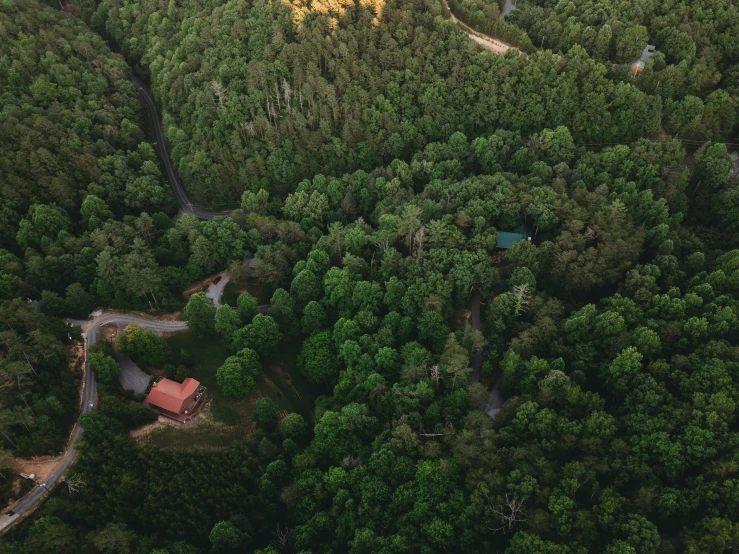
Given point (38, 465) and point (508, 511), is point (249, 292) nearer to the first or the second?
point (38, 465)

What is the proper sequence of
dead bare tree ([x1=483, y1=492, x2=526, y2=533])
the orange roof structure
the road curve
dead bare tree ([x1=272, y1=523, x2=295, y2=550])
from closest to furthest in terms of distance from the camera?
dead bare tree ([x1=483, y1=492, x2=526, y2=533])
dead bare tree ([x1=272, y1=523, x2=295, y2=550])
the orange roof structure
the road curve

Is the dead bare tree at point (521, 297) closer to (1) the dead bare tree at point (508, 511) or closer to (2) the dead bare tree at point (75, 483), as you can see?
(1) the dead bare tree at point (508, 511)

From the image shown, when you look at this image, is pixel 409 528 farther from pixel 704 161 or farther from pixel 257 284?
pixel 704 161

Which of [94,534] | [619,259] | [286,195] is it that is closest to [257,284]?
[286,195]

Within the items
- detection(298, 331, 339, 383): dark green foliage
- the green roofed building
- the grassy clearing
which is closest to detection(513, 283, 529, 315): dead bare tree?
the green roofed building

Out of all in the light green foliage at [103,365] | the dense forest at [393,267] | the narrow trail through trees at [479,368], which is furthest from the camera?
the light green foliage at [103,365]

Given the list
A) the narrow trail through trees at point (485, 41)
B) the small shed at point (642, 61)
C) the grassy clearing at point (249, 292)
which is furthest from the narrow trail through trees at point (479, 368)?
the small shed at point (642, 61)

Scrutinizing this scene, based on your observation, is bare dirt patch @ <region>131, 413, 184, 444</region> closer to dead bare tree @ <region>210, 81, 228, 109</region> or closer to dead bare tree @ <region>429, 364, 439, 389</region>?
dead bare tree @ <region>429, 364, 439, 389</region>

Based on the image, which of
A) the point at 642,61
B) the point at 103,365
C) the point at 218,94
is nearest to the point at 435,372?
the point at 103,365
